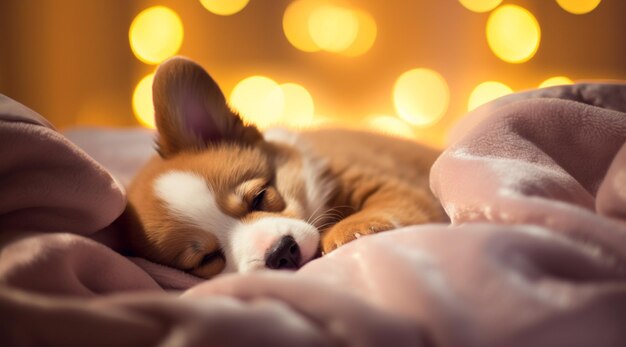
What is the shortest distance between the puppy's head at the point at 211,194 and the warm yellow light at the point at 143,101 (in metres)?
1.45

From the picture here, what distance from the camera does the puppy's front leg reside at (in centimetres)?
112

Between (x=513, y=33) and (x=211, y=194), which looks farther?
(x=513, y=33)

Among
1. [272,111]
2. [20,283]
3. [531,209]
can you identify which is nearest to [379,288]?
[531,209]

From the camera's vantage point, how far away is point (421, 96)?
109 inches

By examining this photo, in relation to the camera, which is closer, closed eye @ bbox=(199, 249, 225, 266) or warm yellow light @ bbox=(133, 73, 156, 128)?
closed eye @ bbox=(199, 249, 225, 266)

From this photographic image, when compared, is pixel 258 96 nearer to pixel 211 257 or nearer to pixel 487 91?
pixel 487 91

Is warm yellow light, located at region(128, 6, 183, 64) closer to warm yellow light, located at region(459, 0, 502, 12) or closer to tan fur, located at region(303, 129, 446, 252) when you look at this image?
tan fur, located at region(303, 129, 446, 252)

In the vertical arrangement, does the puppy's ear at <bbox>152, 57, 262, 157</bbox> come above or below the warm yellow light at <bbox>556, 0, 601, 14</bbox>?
below

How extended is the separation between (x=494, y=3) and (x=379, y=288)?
2.27m

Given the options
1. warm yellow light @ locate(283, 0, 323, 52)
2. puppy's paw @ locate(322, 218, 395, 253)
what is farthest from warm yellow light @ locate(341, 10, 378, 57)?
puppy's paw @ locate(322, 218, 395, 253)

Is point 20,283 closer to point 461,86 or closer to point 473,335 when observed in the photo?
point 473,335

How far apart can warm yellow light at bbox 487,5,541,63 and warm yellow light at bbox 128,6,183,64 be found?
151cm

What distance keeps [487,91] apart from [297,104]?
94cm

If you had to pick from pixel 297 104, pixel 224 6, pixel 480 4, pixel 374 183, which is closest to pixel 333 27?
pixel 297 104
